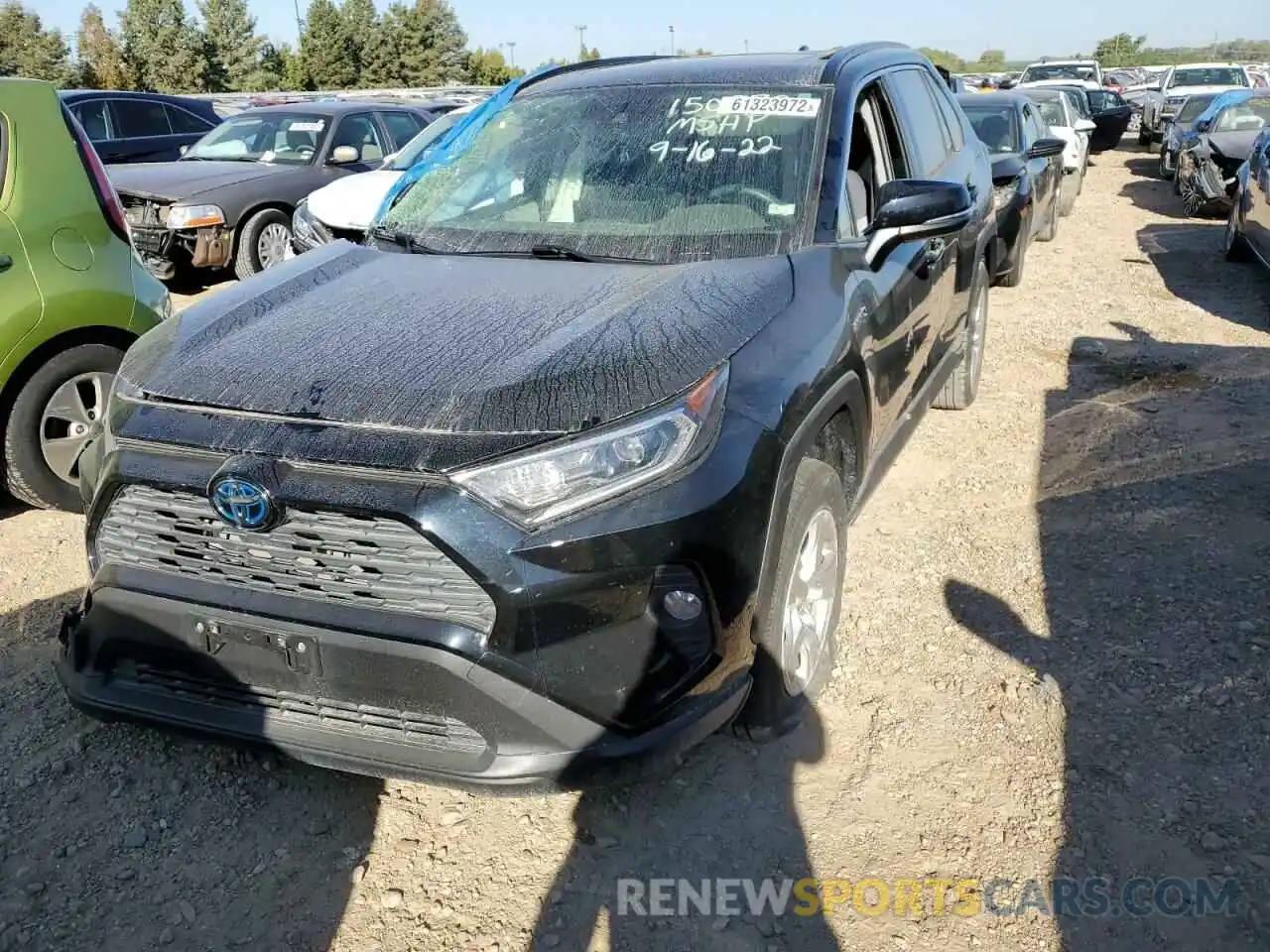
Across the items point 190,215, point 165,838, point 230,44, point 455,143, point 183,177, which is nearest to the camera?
point 165,838

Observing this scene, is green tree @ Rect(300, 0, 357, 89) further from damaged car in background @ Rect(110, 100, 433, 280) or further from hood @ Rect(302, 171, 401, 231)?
hood @ Rect(302, 171, 401, 231)

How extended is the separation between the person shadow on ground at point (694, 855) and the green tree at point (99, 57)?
6014 cm

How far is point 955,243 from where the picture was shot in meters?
4.46

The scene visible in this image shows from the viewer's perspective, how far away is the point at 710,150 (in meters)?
3.38

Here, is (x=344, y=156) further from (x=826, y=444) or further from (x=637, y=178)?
(x=826, y=444)

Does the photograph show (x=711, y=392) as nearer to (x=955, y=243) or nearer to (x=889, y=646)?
(x=889, y=646)

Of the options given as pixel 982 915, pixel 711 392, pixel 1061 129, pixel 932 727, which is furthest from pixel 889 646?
pixel 1061 129

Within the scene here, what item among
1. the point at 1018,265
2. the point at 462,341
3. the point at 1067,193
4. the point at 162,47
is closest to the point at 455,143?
the point at 462,341

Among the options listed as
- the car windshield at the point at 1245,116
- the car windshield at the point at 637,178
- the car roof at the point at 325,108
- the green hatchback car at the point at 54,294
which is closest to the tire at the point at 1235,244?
the car windshield at the point at 1245,116

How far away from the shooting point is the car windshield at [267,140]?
978 centimetres

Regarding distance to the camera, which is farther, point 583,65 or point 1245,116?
point 1245,116

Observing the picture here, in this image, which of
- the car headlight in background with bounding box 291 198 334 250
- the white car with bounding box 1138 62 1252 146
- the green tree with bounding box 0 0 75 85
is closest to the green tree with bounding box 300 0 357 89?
the green tree with bounding box 0 0 75 85

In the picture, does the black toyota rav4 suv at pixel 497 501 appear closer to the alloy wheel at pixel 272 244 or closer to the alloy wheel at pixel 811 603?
the alloy wheel at pixel 811 603

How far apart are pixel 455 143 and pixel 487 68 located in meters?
69.5
